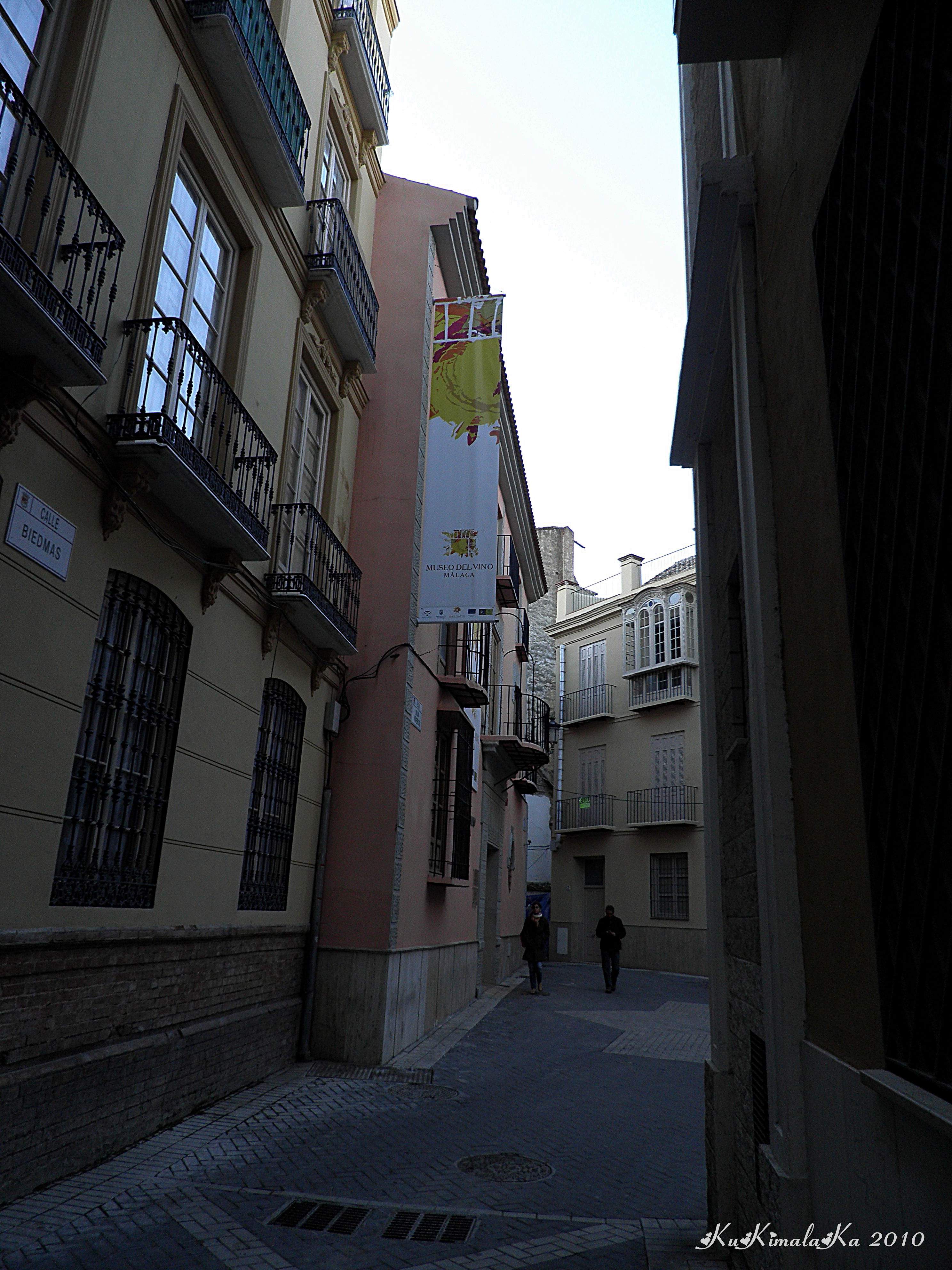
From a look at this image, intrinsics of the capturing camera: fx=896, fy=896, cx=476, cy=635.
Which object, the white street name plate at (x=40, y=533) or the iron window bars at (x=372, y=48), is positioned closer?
the white street name plate at (x=40, y=533)

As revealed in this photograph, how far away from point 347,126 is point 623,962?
79.0ft

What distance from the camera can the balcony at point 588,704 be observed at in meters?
31.1

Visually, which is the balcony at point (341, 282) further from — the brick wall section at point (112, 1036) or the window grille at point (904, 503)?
the window grille at point (904, 503)

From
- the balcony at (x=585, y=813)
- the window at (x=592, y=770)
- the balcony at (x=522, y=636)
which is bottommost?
→ the balcony at (x=585, y=813)

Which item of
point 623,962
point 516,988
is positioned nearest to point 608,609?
point 623,962

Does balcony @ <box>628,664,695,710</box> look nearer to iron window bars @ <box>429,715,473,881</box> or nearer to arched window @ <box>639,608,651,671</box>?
→ arched window @ <box>639,608,651,671</box>

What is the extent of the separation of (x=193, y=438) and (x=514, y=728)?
15698 millimetres

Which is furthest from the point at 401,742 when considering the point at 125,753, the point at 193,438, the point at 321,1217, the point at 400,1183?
the point at 321,1217

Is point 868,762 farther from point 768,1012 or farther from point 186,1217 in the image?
point 186,1217

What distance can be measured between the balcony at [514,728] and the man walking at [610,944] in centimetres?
363

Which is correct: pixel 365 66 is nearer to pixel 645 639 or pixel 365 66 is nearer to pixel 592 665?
pixel 645 639

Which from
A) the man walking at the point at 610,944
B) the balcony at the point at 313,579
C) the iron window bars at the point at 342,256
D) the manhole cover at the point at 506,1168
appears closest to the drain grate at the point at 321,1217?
the manhole cover at the point at 506,1168

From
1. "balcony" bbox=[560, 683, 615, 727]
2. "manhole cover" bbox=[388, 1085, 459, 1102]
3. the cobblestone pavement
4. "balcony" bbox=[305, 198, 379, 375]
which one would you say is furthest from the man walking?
"balcony" bbox=[305, 198, 379, 375]

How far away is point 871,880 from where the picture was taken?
2.64 metres
